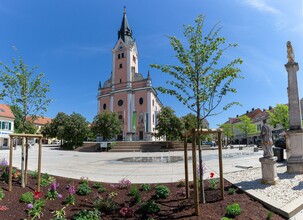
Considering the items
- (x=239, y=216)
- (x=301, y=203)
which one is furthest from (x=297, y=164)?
(x=239, y=216)

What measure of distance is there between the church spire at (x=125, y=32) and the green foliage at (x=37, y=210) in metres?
69.1

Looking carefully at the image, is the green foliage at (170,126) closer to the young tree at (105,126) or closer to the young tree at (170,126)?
the young tree at (170,126)

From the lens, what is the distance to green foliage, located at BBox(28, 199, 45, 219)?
4973 millimetres

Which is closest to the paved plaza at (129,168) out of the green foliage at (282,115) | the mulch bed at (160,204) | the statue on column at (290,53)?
the mulch bed at (160,204)

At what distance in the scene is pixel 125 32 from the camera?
71.8 metres

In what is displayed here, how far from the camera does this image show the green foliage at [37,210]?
16.3 ft

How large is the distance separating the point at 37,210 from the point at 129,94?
59.2 m

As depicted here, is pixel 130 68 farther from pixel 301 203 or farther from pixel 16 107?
pixel 301 203

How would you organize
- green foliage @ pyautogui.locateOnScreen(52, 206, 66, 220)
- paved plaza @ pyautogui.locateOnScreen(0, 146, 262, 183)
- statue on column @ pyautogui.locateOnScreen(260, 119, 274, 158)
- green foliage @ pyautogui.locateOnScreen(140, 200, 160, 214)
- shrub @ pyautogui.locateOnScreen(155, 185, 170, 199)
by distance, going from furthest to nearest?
paved plaza @ pyautogui.locateOnScreen(0, 146, 262, 183)
statue on column @ pyautogui.locateOnScreen(260, 119, 274, 158)
shrub @ pyautogui.locateOnScreen(155, 185, 170, 199)
green foliage @ pyautogui.locateOnScreen(140, 200, 160, 214)
green foliage @ pyautogui.locateOnScreen(52, 206, 66, 220)

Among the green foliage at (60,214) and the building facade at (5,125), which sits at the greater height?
the building facade at (5,125)

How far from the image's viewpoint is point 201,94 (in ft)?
19.8

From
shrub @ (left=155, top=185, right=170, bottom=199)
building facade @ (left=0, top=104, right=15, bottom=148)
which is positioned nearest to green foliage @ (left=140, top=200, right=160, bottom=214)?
shrub @ (left=155, top=185, right=170, bottom=199)

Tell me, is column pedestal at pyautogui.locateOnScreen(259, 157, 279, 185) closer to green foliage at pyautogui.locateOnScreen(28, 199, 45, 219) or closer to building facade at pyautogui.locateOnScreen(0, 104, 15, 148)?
green foliage at pyautogui.locateOnScreen(28, 199, 45, 219)

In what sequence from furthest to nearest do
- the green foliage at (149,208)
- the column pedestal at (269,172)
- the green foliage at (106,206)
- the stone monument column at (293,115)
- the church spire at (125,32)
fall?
the church spire at (125,32) → the stone monument column at (293,115) → the column pedestal at (269,172) → the green foliage at (106,206) → the green foliage at (149,208)
